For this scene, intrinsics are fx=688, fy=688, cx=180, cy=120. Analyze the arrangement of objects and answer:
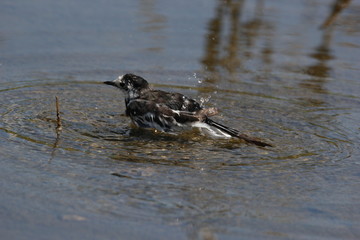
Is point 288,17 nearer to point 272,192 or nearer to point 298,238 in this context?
point 272,192

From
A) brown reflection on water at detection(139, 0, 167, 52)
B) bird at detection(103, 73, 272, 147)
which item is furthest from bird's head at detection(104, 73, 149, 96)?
brown reflection on water at detection(139, 0, 167, 52)

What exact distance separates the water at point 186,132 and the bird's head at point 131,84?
0.28 metres

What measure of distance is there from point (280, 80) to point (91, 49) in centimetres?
296

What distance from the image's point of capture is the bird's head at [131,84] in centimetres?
848

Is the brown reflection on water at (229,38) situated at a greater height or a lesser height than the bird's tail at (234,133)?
greater

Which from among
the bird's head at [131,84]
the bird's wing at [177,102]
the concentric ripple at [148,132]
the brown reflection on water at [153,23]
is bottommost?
the concentric ripple at [148,132]

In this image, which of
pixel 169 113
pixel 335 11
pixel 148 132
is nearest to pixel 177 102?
pixel 169 113

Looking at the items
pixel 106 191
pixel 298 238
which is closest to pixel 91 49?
pixel 106 191

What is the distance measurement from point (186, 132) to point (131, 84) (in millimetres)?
995

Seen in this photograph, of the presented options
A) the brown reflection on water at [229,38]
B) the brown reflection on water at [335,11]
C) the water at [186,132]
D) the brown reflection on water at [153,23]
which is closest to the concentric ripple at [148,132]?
the water at [186,132]

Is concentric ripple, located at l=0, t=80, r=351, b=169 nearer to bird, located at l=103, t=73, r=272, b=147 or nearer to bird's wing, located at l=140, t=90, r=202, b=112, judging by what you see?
bird, located at l=103, t=73, r=272, b=147

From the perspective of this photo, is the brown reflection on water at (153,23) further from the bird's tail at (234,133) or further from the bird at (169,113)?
the bird's tail at (234,133)

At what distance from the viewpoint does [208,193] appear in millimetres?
5953

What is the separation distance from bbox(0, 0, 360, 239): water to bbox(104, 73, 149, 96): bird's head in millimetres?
281
